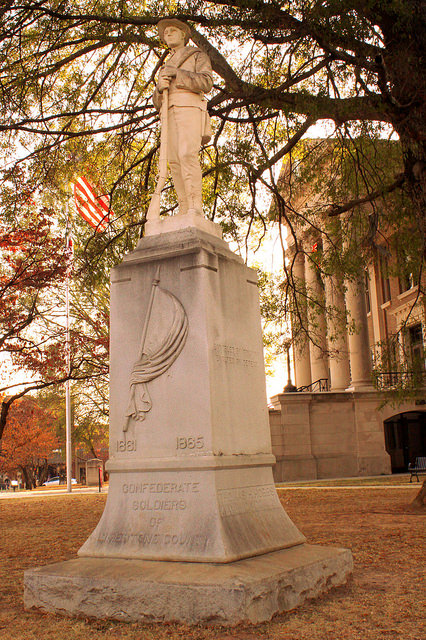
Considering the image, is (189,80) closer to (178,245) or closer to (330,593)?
(178,245)

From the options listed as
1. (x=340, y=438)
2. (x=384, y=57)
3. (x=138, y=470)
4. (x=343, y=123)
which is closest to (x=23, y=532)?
(x=138, y=470)

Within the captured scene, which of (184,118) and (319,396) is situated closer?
(184,118)

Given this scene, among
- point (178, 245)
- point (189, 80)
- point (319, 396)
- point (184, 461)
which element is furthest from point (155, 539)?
point (319, 396)

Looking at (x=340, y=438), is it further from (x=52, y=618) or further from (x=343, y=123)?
(x=52, y=618)

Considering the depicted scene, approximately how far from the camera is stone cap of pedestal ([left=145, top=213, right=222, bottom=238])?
7098 millimetres

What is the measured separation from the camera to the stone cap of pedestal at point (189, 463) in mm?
5980

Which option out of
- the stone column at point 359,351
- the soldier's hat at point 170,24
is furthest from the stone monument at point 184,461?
the stone column at point 359,351

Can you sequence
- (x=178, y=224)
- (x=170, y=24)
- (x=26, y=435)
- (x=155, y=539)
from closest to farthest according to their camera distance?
(x=155, y=539)
(x=178, y=224)
(x=170, y=24)
(x=26, y=435)

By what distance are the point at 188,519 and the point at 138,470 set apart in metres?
0.73

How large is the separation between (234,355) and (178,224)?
1.61 meters

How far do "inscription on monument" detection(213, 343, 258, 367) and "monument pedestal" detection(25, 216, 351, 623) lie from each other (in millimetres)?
19

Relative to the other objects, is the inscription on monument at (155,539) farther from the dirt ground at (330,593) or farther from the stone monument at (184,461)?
the dirt ground at (330,593)

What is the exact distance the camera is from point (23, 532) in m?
12.2

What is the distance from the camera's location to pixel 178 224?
A: 7.14m
